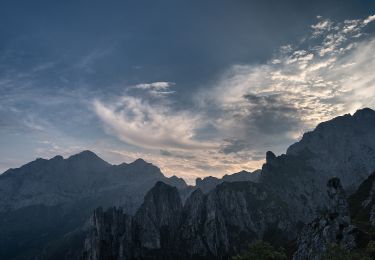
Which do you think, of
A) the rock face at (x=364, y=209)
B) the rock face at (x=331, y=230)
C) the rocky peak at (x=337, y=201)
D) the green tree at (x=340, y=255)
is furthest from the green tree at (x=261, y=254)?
the rock face at (x=364, y=209)

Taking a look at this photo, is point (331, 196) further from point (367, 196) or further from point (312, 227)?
point (367, 196)

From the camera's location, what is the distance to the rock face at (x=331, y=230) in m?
100

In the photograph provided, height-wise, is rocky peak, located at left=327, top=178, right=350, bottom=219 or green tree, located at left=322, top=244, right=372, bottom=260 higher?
rocky peak, located at left=327, top=178, right=350, bottom=219

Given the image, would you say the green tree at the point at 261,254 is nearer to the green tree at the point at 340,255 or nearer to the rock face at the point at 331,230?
the green tree at the point at 340,255

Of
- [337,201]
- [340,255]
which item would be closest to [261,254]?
[340,255]

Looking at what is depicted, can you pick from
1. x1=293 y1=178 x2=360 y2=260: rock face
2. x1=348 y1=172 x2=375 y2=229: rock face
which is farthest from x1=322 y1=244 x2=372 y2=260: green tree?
x1=348 y1=172 x2=375 y2=229: rock face

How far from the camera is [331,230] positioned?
366 ft

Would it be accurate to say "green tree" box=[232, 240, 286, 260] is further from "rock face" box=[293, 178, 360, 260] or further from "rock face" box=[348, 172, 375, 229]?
"rock face" box=[348, 172, 375, 229]

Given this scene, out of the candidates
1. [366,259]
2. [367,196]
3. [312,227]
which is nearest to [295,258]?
[312,227]

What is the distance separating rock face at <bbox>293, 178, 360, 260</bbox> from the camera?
100 meters

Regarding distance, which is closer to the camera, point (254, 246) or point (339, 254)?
point (339, 254)

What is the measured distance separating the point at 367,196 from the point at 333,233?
93.1 meters

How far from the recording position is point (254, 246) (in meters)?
59.3

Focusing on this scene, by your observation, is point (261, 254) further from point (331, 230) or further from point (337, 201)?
point (337, 201)
